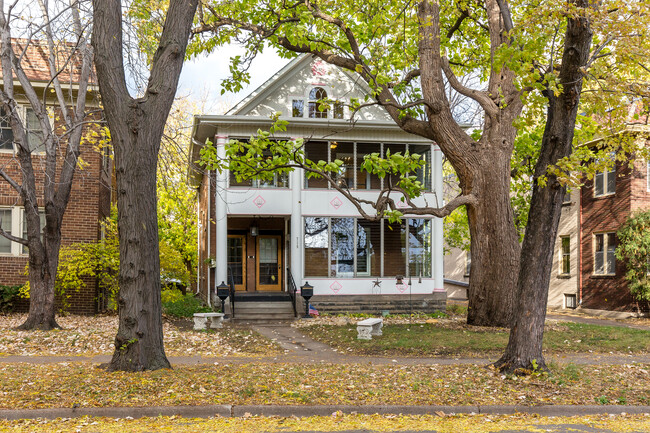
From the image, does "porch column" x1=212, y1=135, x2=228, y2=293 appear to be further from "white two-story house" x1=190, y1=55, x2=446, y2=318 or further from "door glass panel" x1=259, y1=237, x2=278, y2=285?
"door glass panel" x1=259, y1=237, x2=278, y2=285

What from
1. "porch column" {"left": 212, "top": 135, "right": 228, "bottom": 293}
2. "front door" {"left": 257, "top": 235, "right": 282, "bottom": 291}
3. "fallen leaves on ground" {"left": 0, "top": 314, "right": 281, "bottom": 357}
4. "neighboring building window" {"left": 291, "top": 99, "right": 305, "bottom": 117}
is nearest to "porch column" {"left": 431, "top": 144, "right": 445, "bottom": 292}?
"neighboring building window" {"left": 291, "top": 99, "right": 305, "bottom": 117}

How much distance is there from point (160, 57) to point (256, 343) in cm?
716

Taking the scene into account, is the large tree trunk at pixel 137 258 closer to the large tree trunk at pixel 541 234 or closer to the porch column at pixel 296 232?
the large tree trunk at pixel 541 234

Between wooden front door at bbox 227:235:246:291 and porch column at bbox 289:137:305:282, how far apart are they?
2.39 metres

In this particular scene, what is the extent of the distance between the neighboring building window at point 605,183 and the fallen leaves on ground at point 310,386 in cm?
1675

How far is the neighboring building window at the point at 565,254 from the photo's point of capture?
28.0m

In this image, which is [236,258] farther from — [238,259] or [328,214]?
[328,214]

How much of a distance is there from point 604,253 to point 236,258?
14587 millimetres

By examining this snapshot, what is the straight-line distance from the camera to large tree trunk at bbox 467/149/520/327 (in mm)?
15094

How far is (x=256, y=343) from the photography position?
14.0m

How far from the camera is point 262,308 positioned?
20594 mm

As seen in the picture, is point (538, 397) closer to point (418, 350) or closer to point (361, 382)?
point (361, 382)

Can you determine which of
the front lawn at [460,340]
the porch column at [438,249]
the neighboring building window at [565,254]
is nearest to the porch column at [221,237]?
the front lawn at [460,340]

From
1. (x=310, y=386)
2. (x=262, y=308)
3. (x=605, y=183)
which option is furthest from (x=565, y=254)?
(x=310, y=386)
